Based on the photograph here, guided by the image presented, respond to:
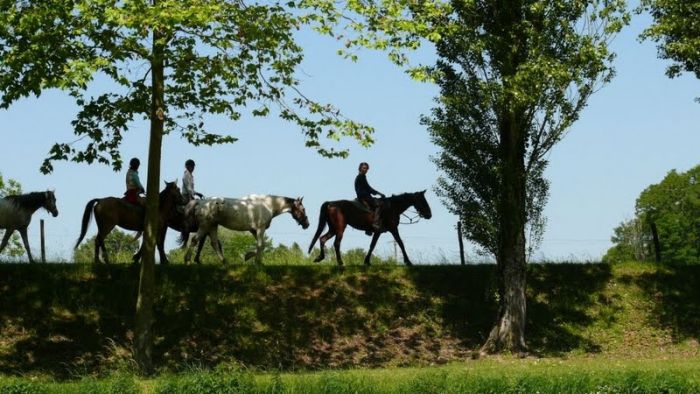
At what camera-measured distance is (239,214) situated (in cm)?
2920

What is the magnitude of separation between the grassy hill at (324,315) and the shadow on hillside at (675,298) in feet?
0.17

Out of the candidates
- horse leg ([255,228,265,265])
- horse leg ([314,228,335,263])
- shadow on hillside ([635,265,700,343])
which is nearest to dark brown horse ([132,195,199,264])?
horse leg ([255,228,265,265])

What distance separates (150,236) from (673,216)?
2272 inches

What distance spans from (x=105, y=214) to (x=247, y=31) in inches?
307

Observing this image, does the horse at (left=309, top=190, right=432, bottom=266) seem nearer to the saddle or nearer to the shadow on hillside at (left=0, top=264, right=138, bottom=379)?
the saddle

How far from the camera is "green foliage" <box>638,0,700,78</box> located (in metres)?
28.9

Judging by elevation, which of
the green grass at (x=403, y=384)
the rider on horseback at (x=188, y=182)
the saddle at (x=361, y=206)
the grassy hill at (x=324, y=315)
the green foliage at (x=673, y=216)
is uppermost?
the green foliage at (x=673, y=216)

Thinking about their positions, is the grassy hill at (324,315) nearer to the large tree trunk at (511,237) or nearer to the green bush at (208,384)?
the large tree trunk at (511,237)

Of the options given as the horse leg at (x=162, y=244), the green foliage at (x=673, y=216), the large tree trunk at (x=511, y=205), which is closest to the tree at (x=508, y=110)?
the large tree trunk at (x=511, y=205)

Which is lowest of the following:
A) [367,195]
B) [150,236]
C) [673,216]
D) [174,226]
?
[150,236]

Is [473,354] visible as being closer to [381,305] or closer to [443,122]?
[381,305]

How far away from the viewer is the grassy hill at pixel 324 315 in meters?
24.7

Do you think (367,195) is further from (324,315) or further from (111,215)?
(111,215)

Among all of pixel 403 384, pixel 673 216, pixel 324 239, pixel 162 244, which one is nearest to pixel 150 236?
pixel 162 244
